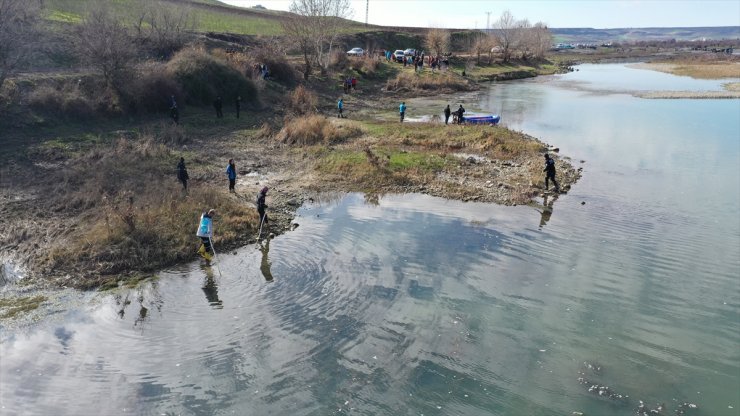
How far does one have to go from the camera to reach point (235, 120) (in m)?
32.2

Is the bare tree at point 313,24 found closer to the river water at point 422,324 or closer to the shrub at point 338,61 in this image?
the shrub at point 338,61

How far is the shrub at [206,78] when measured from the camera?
3341cm

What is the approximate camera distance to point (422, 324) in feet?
39.3

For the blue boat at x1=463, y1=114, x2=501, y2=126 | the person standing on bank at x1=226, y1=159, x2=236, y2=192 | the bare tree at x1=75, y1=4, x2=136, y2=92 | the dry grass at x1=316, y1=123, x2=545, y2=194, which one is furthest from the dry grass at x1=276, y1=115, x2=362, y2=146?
the bare tree at x1=75, y1=4, x2=136, y2=92

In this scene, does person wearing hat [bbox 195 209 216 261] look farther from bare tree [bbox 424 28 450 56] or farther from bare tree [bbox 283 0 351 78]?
bare tree [bbox 424 28 450 56]

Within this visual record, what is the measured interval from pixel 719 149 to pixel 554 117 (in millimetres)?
12908

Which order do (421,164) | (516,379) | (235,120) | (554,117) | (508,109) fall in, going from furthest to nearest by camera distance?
(508,109)
(554,117)
(235,120)
(421,164)
(516,379)

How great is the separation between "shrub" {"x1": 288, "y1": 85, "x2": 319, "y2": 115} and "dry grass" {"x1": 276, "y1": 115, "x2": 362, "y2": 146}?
5247 millimetres

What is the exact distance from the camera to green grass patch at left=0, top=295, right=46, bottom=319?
39.3ft

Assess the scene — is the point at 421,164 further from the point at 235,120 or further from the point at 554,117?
the point at 554,117

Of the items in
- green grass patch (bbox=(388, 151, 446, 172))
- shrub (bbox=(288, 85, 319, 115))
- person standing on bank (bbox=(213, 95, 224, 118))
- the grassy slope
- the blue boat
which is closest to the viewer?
green grass patch (bbox=(388, 151, 446, 172))

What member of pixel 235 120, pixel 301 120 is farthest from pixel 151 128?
pixel 301 120

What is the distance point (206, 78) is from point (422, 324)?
27987 millimetres

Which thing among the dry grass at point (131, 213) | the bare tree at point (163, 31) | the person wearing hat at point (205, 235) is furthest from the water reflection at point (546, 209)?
the bare tree at point (163, 31)
